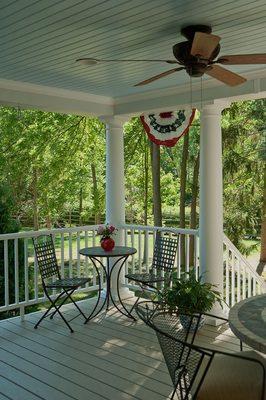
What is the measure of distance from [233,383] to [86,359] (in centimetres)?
208

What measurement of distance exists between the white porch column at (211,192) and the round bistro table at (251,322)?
213cm

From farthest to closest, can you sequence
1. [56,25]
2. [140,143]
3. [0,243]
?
[140,143] < [0,243] < [56,25]

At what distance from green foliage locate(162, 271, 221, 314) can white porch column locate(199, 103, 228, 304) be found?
0.34 metres

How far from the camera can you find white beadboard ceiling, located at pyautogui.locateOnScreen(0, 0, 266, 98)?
2.83 m

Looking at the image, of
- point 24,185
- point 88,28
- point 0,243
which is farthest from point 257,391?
point 24,185

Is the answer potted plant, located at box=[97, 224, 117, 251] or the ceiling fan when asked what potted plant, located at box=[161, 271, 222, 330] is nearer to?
potted plant, located at box=[97, 224, 117, 251]

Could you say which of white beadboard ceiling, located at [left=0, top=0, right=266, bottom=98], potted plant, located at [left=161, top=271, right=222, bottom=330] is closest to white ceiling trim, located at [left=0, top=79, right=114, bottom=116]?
white beadboard ceiling, located at [left=0, top=0, right=266, bottom=98]

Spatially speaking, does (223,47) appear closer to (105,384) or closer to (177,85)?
(177,85)

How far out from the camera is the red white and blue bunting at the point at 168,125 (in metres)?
5.52

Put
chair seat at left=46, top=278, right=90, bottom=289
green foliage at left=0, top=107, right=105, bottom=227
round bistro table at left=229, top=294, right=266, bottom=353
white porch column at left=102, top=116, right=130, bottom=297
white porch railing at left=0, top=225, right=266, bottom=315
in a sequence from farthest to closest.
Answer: green foliage at left=0, top=107, right=105, bottom=227, white porch column at left=102, top=116, right=130, bottom=297, white porch railing at left=0, top=225, right=266, bottom=315, chair seat at left=46, top=278, right=90, bottom=289, round bistro table at left=229, top=294, right=266, bottom=353

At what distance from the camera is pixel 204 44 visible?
2785 mm

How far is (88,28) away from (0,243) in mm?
5410

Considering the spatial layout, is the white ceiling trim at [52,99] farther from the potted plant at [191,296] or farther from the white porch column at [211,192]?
the potted plant at [191,296]

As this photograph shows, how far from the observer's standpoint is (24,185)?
45.3ft
